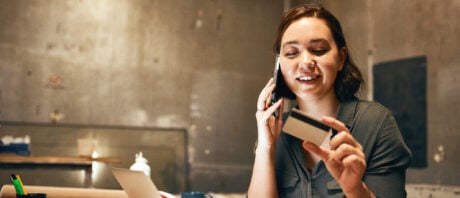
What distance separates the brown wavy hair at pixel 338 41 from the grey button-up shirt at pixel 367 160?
41 millimetres

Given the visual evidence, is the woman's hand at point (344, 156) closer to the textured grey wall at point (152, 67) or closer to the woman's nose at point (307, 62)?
the woman's nose at point (307, 62)

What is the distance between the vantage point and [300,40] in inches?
56.3

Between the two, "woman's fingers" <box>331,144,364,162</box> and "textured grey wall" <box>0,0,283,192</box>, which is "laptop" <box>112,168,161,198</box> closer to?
"woman's fingers" <box>331,144,364,162</box>

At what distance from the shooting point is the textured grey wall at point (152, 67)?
499 centimetres

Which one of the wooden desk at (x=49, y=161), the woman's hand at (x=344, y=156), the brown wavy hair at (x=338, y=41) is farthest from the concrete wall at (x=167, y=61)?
the woman's hand at (x=344, y=156)

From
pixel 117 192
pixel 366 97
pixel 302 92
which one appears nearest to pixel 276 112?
pixel 302 92

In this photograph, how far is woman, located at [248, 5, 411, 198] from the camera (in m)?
1.31

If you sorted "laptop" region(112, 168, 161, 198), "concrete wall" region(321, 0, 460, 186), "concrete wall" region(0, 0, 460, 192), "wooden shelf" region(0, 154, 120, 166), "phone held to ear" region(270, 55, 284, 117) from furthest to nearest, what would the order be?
"concrete wall" region(0, 0, 460, 192), "concrete wall" region(321, 0, 460, 186), "wooden shelf" region(0, 154, 120, 166), "phone held to ear" region(270, 55, 284, 117), "laptop" region(112, 168, 161, 198)

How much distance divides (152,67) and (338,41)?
413cm

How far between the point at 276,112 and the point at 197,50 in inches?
164

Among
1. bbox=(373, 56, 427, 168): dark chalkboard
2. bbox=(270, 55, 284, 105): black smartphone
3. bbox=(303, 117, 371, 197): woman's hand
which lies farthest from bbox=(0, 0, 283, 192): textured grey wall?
bbox=(303, 117, 371, 197): woman's hand

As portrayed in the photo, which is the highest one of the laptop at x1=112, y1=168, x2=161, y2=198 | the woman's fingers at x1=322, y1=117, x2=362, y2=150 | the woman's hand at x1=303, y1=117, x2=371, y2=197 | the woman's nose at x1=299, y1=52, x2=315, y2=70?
the woman's nose at x1=299, y1=52, x2=315, y2=70

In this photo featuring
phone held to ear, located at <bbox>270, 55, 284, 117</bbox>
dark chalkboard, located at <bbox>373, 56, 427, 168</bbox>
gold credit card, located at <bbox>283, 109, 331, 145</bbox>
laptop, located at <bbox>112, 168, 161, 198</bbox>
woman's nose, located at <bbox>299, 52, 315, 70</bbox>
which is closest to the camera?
gold credit card, located at <bbox>283, 109, 331, 145</bbox>

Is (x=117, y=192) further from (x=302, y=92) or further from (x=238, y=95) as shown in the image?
(x=238, y=95)
